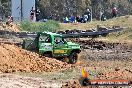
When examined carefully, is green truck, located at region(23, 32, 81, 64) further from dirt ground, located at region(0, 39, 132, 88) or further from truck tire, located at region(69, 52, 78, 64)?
dirt ground, located at region(0, 39, 132, 88)

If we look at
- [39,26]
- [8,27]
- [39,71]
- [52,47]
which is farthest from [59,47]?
[39,26]

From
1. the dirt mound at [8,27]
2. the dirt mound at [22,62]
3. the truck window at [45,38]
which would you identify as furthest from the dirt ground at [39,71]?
the dirt mound at [8,27]

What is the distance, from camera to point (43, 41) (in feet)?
81.6

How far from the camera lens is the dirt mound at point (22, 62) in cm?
1925

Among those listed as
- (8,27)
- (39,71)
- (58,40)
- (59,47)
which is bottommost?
(8,27)

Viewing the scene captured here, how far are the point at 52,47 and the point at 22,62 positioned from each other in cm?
473

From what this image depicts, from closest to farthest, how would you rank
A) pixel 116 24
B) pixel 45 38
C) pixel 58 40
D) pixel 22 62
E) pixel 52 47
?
pixel 22 62, pixel 52 47, pixel 58 40, pixel 45 38, pixel 116 24

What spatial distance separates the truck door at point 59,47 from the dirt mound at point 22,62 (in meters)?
2.96

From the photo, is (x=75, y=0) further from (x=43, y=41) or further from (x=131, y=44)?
(x=43, y=41)

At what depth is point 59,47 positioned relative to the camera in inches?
984

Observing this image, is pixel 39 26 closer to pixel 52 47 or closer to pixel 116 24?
pixel 116 24

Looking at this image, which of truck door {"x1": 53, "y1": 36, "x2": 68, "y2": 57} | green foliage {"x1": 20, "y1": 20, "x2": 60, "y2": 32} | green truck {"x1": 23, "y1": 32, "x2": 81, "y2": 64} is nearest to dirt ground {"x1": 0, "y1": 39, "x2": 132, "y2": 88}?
green truck {"x1": 23, "y1": 32, "x2": 81, "y2": 64}

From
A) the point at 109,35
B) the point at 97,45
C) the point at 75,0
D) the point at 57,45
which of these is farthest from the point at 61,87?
the point at 75,0

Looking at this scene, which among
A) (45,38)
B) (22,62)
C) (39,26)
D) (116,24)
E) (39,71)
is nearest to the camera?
(39,71)
